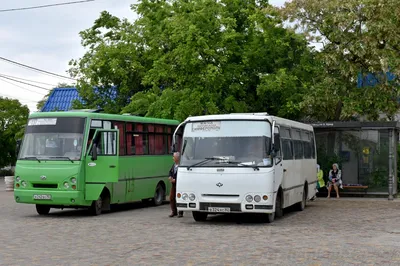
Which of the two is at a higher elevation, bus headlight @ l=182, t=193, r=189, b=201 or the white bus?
the white bus

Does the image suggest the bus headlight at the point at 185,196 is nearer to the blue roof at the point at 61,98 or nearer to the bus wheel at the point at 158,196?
the bus wheel at the point at 158,196

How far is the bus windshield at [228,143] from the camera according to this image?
19125 millimetres

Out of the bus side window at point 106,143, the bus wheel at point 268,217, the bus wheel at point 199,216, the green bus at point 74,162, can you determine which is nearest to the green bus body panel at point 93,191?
the green bus at point 74,162

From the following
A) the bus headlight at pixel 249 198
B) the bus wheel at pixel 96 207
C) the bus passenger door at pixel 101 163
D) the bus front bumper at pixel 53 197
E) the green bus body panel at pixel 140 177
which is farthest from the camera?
the green bus body panel at pixel 140 177

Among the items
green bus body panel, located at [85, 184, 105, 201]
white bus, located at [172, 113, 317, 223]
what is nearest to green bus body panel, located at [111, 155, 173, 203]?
green bus body panel, located at [85, 184, 105, 201]

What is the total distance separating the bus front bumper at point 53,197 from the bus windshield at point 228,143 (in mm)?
3553

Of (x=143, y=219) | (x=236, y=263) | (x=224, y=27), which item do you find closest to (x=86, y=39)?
(x=224, y=27)

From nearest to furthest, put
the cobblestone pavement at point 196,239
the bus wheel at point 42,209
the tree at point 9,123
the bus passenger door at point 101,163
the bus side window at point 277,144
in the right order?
the cobblestone pavement at point 196,239, the bus side window at point 277,144, the bus passenger door at point 101,163, the bus wheel at point 42,209, the tree at point 9,123

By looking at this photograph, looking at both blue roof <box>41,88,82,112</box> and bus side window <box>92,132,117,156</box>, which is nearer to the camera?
bus side window <box>92,132,117,156</box>

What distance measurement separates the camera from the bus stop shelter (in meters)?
31.3

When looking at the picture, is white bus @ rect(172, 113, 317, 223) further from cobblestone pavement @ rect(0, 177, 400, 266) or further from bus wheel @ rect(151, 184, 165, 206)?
bus wheel @ rect(151, 184, 165, 206)

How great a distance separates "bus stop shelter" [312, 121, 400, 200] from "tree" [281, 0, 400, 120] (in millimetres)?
921

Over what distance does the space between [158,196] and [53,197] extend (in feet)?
22.0

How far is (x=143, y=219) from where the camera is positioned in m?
21.1
